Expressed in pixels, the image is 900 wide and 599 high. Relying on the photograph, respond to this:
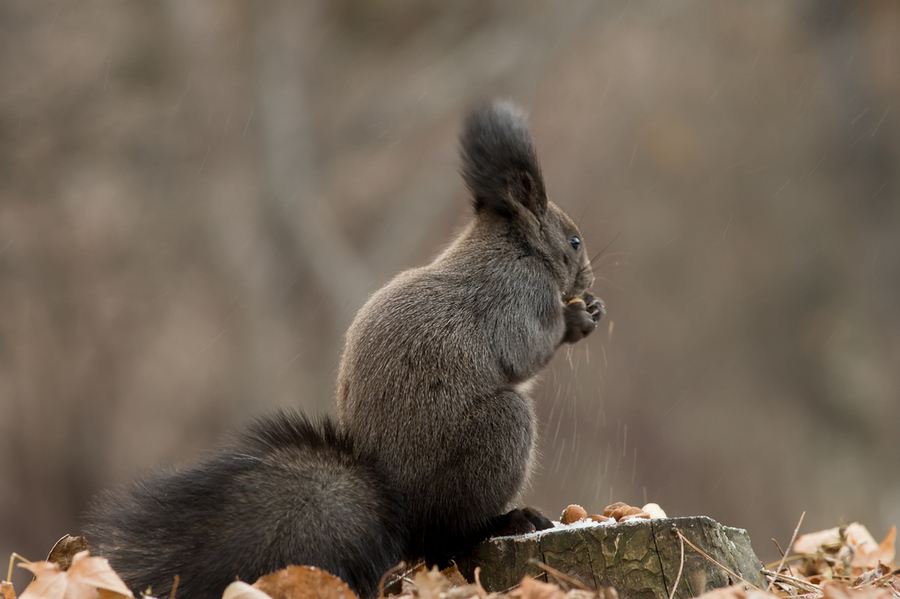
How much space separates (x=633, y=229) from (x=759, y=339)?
1927 mm

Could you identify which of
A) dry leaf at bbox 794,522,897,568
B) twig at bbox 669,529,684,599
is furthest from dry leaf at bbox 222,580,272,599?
dry leaf at bbox 794,522,897,568

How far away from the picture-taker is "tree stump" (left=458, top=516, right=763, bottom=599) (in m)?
2.06

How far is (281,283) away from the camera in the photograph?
8.45 m

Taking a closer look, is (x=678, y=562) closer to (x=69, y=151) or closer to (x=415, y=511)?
(x=415, y=511)

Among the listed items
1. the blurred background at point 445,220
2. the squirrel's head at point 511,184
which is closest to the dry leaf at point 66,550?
the squirrel's head at point 511,184

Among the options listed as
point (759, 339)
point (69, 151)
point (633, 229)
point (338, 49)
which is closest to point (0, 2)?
point (69, 151)

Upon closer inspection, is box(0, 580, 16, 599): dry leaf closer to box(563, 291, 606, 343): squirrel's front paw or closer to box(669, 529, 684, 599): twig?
box(669, 529, 684, 599): twig

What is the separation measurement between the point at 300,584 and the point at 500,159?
1.45 meters

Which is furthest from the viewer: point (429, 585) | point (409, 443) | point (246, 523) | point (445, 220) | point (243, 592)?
point (445, 220)

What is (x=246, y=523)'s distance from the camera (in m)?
1.88

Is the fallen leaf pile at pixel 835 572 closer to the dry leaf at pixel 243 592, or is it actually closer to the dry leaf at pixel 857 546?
the dry leaf at pixel 857 546

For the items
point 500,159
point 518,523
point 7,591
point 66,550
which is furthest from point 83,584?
point 500,159

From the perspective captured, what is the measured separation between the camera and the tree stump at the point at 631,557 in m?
2.06

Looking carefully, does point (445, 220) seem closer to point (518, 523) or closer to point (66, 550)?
point (518, 523)
